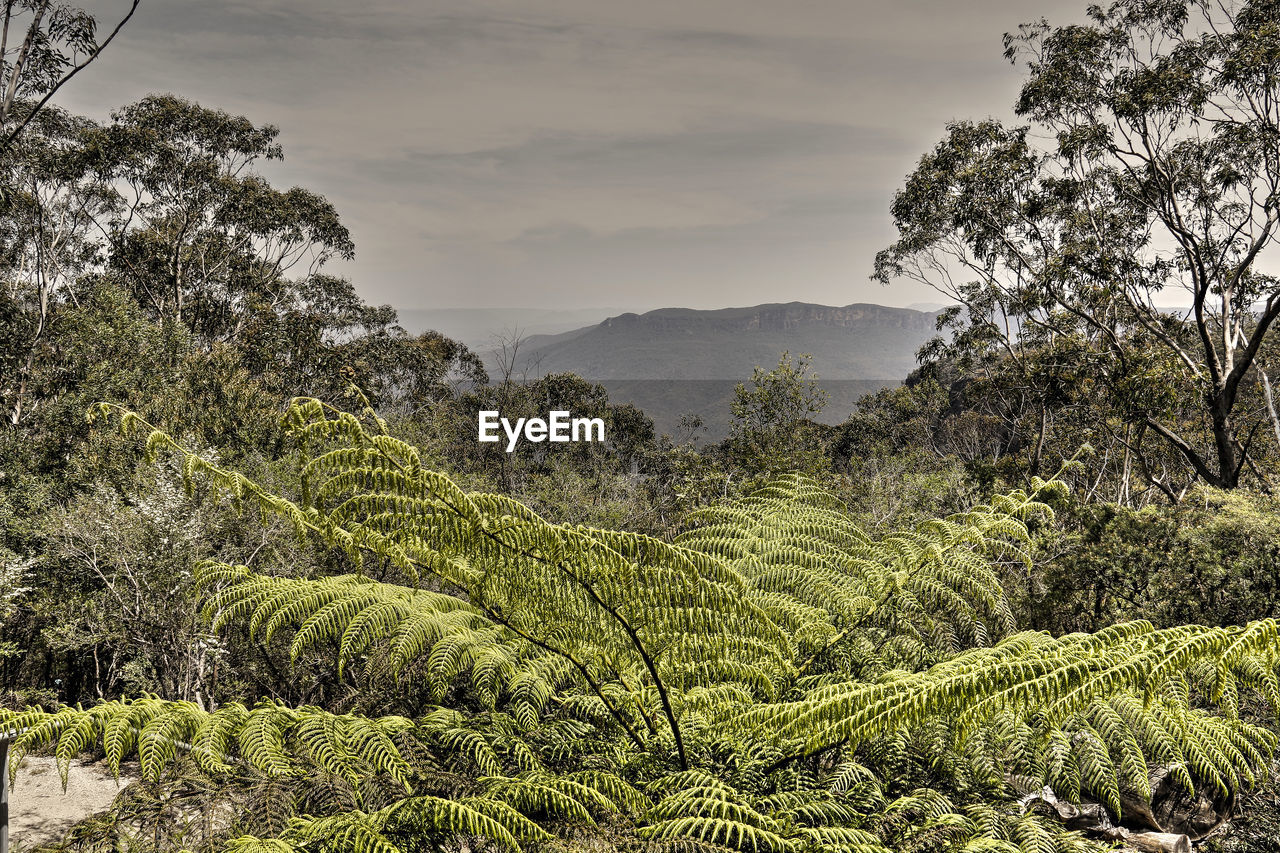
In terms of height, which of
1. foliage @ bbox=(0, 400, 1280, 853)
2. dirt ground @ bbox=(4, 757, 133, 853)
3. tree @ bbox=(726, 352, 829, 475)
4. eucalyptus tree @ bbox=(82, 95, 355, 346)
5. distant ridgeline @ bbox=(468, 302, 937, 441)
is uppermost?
distant ridgeline @ bbox=(468, 302, 937, 441)

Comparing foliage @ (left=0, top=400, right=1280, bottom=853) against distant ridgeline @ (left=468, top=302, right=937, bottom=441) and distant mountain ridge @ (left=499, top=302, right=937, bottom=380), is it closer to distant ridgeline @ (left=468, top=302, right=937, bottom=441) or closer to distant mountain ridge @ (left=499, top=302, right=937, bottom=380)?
distant ridgeline @ (left=468, top=302, right=937, bottom=441)

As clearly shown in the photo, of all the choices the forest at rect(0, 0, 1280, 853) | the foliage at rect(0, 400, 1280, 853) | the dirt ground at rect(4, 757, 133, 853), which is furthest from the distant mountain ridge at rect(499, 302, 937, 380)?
the foliage at rect(0, 400, 1280, 853)

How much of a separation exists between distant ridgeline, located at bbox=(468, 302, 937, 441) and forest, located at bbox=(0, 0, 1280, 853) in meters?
128

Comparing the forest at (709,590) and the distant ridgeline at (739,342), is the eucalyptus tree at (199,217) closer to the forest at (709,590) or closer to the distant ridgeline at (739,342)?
the forest at (709,590)

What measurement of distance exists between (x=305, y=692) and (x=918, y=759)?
491cm

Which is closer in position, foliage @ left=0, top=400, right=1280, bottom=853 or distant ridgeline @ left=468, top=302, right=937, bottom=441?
foliage @ left=0, top=400, right=1280, bottom=853

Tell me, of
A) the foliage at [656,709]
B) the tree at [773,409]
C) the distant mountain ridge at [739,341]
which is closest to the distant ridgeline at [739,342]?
the distant mountain ridge at [739,341]

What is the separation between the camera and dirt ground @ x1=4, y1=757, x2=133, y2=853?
15.2ft

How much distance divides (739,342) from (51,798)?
17605 cm

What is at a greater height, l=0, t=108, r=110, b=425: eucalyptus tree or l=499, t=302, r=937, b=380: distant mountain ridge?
l=499, t=302, r=937, b=380: distant mountain ridge

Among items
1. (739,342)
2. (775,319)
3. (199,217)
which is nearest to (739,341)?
(739,342)

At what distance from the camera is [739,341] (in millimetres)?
178500

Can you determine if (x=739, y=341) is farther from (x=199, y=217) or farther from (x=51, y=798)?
(x=51, y=798)

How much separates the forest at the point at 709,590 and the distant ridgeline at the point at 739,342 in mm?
128355
